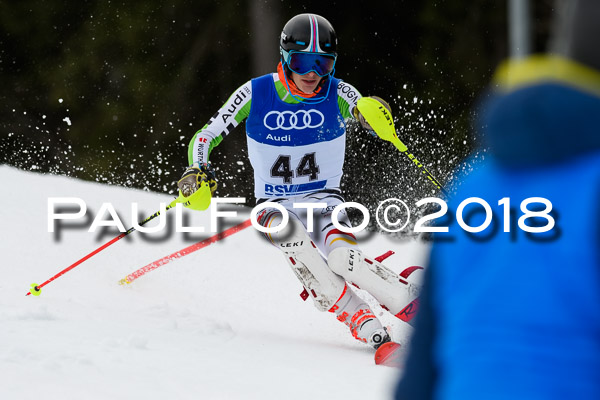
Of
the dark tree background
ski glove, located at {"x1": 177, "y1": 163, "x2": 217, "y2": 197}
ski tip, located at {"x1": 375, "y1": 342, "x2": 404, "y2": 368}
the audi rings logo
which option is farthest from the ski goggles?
the dark tree background

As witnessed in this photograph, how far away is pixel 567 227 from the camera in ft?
2.54

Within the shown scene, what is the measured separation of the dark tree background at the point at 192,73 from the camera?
1442 centimetres

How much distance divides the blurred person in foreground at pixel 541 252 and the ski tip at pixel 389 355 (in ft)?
9.67

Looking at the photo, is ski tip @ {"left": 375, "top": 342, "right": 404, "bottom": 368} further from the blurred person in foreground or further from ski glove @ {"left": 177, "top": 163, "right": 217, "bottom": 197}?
the blurred person in foreground

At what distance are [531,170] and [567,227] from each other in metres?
0.07

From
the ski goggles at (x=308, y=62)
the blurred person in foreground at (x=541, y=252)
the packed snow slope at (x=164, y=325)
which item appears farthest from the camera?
the ski goggles at (x=308, y=62)

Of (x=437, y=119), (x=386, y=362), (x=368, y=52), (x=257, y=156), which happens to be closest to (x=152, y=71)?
(x=368, y=52)

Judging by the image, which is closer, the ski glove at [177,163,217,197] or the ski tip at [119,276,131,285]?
the ski glove at [177,163,217,197]

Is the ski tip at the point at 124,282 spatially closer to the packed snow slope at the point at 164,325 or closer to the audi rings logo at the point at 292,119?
the packed snow slope at the point at 164,325

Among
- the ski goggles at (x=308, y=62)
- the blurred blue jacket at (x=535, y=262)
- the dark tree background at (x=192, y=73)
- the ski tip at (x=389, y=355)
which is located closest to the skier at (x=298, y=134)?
the ski goggles at (x=308, y=62)

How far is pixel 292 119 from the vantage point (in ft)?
15.0

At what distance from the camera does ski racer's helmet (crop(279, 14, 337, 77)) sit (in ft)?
14.7

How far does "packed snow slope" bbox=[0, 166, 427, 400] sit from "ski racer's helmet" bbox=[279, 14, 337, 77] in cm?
141

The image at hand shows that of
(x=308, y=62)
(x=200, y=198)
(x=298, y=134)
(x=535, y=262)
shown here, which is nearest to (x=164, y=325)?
(x=200, y=198)
